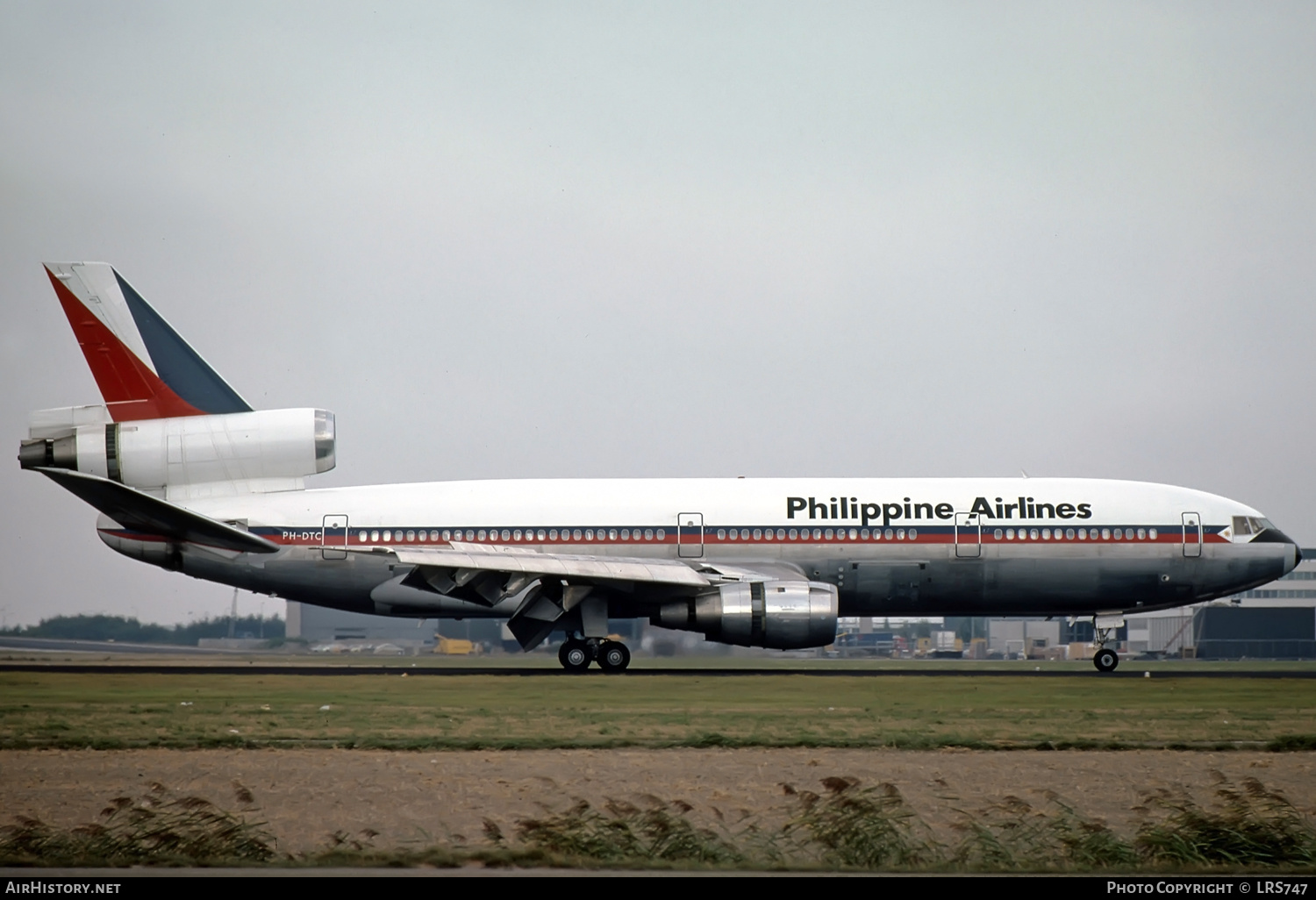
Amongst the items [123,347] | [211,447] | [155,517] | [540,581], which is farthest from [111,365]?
[540,581]

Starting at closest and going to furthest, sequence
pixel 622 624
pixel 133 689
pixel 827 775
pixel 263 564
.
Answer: pixel 827 775
pixel 133 689
pixel 263 564
pixel 622 624

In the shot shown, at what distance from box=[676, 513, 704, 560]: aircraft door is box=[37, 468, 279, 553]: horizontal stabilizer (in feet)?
29.4

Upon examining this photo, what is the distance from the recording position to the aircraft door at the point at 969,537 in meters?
29.3

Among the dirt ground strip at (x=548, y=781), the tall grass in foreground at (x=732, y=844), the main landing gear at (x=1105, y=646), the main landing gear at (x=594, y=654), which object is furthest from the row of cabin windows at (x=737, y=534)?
the tall grass in foreground at (x=732, y=844)

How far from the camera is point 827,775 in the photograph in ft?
38.6

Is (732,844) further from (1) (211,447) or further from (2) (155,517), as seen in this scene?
(1) (211,447)

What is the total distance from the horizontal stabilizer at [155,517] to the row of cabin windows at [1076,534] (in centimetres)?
1661

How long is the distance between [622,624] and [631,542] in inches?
406

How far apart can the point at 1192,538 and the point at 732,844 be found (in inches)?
951

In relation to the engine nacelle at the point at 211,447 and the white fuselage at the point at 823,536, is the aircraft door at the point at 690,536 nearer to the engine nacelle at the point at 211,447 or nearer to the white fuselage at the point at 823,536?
the white fuselage at the point at 823,536

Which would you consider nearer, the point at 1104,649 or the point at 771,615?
the point at 771,615

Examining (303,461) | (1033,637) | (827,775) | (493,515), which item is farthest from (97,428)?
(1033,637)

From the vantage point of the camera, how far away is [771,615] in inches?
1013
